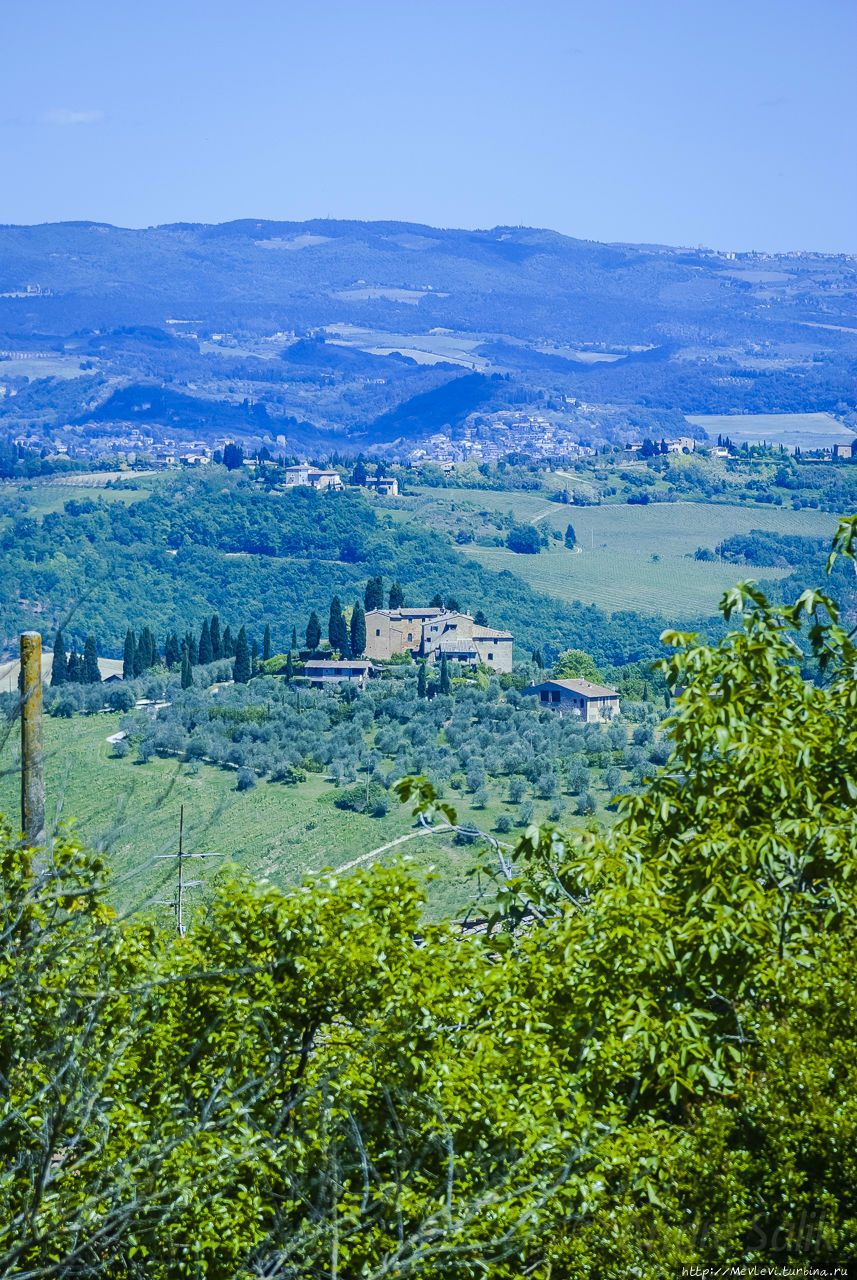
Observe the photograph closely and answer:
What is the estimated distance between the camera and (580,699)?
55.7m

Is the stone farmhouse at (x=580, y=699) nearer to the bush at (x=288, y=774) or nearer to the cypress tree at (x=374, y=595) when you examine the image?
the bush at (x=288, y=774)

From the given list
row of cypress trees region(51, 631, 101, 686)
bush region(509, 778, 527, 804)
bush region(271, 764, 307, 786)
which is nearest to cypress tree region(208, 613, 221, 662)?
row of cypress trees region(51, 631, 101, 686)

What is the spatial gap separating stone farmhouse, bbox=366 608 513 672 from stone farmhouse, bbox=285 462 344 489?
59.0 metres

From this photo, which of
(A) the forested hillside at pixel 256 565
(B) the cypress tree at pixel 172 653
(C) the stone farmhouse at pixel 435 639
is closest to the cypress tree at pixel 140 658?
(B) the cypress tree at pixel 172 653

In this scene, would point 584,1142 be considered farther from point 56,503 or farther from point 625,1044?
point 56,503

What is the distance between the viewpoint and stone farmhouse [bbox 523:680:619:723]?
55438 millimetres

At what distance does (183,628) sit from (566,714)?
4711 centimetres

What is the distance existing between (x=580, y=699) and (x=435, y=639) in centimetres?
1707

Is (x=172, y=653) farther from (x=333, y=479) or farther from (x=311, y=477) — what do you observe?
(x=311, y=477)

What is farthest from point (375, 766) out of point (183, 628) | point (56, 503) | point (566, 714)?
point (56, 503)

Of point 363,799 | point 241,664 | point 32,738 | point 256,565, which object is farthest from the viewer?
point 256,565

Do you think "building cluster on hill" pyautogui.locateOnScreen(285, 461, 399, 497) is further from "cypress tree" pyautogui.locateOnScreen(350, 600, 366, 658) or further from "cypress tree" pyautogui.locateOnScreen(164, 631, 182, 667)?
"cypress tree" pyautogui.locateOnScreen(164, 631, 182, 667)

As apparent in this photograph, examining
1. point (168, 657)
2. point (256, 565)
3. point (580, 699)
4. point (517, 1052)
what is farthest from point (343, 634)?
point (517, 1052)

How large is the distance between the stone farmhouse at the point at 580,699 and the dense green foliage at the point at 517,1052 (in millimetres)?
47991
